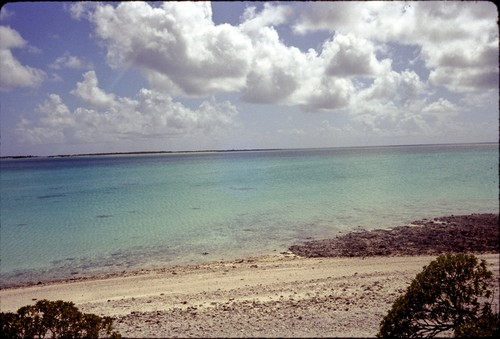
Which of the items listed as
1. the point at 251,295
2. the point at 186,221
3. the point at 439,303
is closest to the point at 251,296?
the point at 251,295

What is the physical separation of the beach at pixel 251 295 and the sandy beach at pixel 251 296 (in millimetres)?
38

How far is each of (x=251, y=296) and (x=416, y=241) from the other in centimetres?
1507

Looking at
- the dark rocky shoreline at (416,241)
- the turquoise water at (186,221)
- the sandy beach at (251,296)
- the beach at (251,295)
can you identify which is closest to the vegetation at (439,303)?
the sandy beach at (251,296)

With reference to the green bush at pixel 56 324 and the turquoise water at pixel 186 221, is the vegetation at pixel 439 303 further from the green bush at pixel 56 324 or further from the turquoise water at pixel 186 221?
the turquoise water at pixel 186 221

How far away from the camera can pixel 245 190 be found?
61281 millimetres

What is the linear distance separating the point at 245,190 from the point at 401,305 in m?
53.1

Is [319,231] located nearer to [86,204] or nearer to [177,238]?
[177,238]

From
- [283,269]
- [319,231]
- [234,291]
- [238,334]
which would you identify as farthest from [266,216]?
[238,334]

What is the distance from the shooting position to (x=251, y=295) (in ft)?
52.0

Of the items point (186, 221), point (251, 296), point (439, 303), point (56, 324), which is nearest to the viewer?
point (56, 324)

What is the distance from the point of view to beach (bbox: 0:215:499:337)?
11727 mm

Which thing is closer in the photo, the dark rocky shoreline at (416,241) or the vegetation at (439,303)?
the vegetation at (439,303)

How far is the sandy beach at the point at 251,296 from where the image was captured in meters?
11.7

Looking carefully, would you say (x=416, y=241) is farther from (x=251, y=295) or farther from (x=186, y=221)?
(x=186, y=221)
